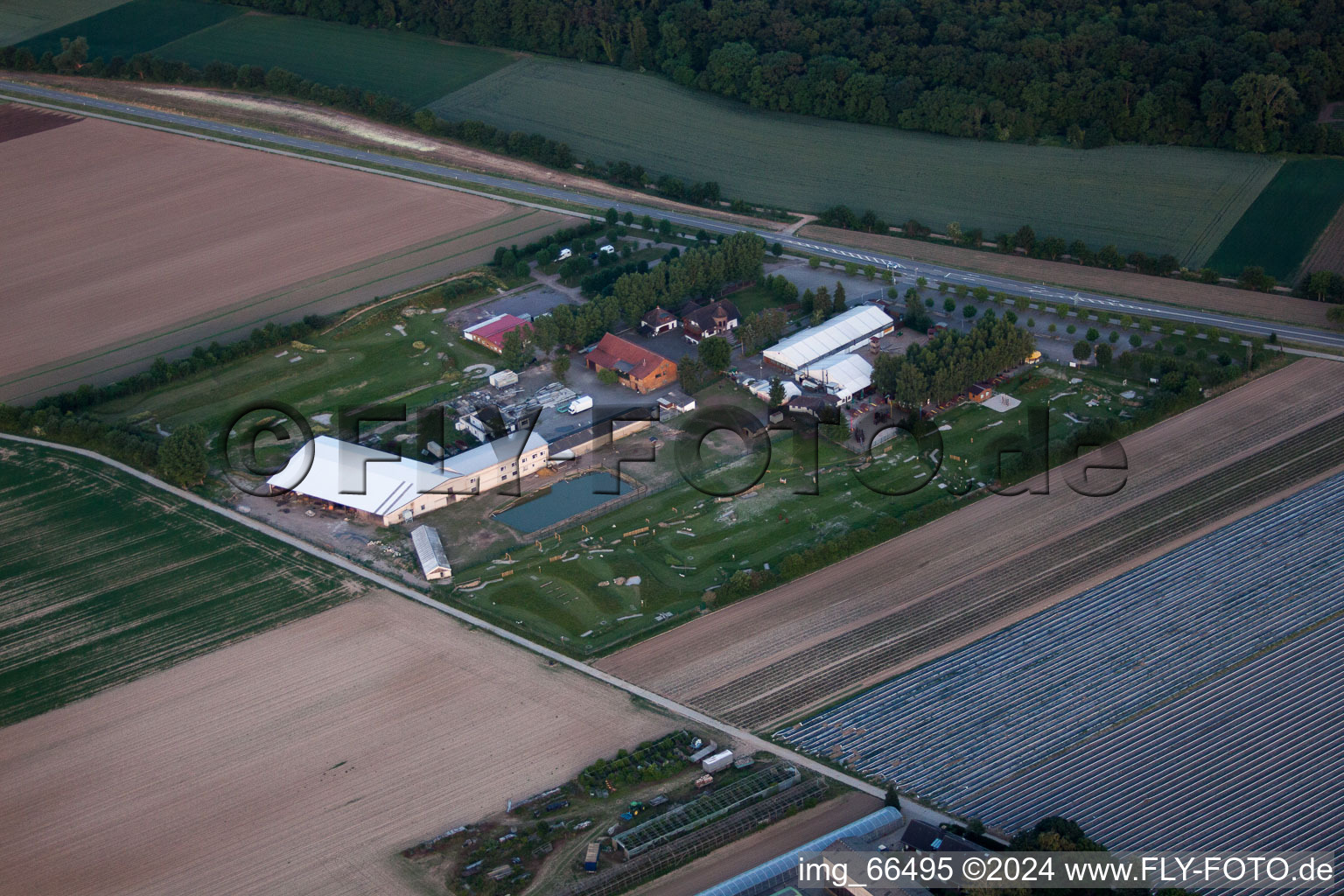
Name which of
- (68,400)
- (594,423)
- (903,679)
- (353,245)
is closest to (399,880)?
(903,679)

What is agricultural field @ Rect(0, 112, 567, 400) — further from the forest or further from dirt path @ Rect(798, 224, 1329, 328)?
the forest

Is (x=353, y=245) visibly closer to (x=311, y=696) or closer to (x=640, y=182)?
(x=640, y=182)

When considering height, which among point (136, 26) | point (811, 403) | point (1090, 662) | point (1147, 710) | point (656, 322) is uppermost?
point (136, 26)

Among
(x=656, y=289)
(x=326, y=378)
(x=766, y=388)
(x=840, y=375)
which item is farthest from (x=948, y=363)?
(x=326, y=378)

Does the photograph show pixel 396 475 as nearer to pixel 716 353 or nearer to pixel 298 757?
pixel 298 757

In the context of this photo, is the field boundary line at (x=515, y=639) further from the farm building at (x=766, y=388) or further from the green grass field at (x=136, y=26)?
the green grass field at (x=136, y=26)

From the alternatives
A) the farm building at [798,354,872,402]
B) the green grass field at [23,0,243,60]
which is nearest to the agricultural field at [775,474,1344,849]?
the farm building at [798,354,872,402]
